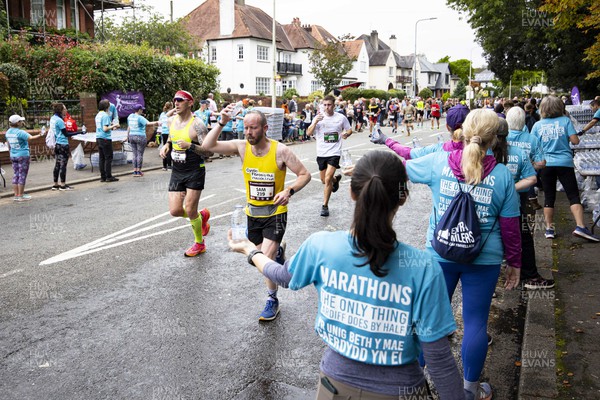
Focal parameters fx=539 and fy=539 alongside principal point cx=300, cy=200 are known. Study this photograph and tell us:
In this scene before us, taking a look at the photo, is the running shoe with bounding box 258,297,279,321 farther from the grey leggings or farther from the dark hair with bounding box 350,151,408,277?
the grey leggings

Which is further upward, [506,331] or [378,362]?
[378,362]

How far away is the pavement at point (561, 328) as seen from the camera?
3.88 meters

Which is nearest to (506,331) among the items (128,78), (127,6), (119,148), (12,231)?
(12,231)

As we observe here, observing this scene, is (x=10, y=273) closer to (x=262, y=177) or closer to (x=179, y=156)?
(x=179, y=156)

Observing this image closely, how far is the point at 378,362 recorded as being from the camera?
211 centimetres

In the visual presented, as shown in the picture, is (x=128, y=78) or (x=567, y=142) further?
(x=128, y=78)

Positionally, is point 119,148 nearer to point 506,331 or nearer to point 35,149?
point 35,149

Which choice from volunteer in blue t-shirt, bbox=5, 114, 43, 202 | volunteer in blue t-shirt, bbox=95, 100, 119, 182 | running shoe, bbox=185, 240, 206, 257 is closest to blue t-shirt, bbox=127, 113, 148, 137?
volunteer in blue t-shirt, bbox=95, 100, 119, 182

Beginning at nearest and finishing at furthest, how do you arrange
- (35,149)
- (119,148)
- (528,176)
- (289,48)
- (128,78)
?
(528,176) → (35,149) → (119,148) → (128,78) → (289,48)

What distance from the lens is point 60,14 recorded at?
31.6 m

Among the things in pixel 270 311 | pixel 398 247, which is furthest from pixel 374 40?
pixel 398 247

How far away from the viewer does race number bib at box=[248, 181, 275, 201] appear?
5.26 m

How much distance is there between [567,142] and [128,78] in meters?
19.1

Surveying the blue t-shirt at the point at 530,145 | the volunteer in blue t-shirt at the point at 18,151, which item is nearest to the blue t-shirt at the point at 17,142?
the volunteer in blue t-shirt at the point at 18,151
